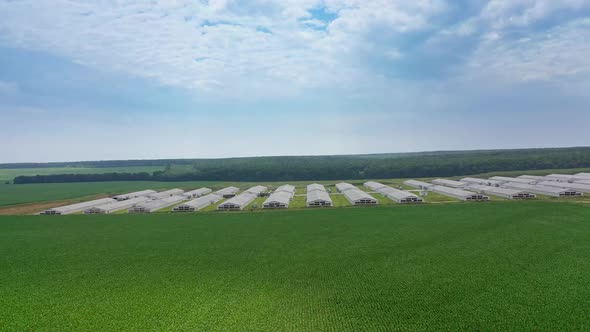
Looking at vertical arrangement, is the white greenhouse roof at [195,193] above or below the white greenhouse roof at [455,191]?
below

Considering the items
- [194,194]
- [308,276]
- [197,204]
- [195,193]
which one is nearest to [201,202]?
[197,204]

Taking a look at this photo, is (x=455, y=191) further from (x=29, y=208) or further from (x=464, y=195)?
(x=29, y=208)

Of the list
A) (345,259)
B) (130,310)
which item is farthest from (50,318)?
(345,259)

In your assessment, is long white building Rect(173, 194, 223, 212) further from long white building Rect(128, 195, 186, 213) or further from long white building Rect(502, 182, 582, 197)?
long white building Rect(502, 182, 582, 197)

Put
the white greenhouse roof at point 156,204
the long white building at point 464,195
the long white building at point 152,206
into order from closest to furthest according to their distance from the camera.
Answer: the long white building at point 464,195 < the long white building at point 152,206 < the white greenhouse roof at point 156,204

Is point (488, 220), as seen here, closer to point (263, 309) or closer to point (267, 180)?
point (263, 309)

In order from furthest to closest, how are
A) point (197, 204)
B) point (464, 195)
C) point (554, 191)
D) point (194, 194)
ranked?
point (194, 194), point (197, 204), point (464, 195), point (554, 191)

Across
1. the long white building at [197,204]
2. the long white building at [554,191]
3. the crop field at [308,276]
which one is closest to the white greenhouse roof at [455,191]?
the long white building at [554,191]

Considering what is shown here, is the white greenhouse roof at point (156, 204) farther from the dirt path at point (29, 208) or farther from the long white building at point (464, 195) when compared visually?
the long white building at point (464, 195)

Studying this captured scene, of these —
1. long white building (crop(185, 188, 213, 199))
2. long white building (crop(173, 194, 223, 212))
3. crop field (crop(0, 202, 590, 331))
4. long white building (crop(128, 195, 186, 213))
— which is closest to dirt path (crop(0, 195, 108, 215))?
long white building (crop(128, 195, 186, 213))
